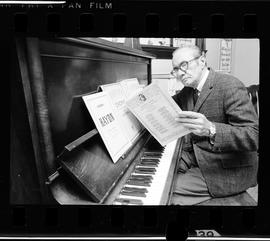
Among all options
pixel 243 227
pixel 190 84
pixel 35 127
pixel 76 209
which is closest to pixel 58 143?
pixel 35 127

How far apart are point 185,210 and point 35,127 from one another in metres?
0.79

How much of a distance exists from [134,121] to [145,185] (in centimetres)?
30

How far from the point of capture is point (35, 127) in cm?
118

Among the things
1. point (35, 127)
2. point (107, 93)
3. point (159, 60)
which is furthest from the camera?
point (159, 60)

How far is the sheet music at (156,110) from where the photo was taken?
135 centimetres

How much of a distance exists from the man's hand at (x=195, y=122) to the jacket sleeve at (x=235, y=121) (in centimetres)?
4

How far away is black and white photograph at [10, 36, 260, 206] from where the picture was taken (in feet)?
3.90

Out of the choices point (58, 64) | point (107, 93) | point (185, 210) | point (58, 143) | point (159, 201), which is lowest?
point (185, 210)

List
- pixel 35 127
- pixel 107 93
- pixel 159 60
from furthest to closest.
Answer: pixel 159 60 → pixel 107 93 → pixel 35 127

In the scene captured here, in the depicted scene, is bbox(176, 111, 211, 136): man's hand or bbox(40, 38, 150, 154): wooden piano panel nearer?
bbox(40, 38, 150, 154): wooden piano panel

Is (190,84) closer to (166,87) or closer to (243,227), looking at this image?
(166,87)

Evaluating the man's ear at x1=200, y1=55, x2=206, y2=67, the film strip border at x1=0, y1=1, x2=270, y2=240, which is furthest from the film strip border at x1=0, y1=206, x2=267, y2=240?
the man's ear at x1=200, y1=55, x2=206, y2=67

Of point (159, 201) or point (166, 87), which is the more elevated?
point (166, 87)

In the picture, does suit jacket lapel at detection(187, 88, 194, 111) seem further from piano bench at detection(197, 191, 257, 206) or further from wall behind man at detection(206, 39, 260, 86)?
piano bench at detection(197, 191, 257, 206)
